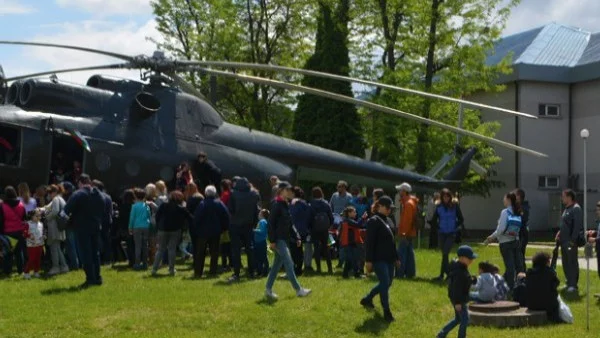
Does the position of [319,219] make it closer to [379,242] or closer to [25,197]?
[379,242]

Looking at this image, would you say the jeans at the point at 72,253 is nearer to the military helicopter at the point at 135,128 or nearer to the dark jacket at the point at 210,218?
the military helicopter at the point at 135,128

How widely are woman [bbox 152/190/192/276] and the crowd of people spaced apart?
0.02 m

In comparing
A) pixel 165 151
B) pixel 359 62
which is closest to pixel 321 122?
pixel 359 62

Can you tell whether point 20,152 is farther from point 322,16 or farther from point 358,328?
point 322,16

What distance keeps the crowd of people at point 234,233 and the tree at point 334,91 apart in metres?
18.4

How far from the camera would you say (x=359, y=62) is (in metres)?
34.7

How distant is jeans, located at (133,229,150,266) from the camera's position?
51.7 ft

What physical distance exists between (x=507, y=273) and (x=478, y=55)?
1863 centimetres

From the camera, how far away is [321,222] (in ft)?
51.0

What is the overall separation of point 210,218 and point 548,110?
2938 centimetres

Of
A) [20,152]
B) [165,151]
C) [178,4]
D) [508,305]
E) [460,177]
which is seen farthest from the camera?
[178,4]

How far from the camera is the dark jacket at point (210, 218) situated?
14766 millimetres

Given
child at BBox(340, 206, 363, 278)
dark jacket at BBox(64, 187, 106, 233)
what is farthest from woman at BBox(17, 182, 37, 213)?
child at BBox(340, 206, 363, 278)

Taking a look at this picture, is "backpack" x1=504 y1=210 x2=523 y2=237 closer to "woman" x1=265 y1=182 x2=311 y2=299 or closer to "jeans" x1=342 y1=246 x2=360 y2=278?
"jeans" x1=342 y1=246 x2=360 y2=278
